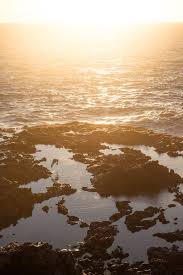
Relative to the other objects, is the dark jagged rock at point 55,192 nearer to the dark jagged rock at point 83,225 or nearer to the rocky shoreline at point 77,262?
the dark jagged rock at point 83,225

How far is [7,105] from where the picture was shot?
53.5m

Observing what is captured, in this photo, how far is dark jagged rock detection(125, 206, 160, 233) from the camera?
24670 mm

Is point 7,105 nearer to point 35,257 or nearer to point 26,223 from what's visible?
point 26,223

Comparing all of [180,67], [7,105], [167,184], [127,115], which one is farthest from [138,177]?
[180,67]

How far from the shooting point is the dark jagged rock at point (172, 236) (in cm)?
2331

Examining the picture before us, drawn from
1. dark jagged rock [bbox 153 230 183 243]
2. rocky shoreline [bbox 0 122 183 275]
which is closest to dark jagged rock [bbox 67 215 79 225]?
rocky shoreline [bbox 0 122 183 275]

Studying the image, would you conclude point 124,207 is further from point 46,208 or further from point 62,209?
point 46,208

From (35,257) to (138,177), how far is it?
12735 millimetres

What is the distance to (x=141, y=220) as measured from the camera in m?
25.4

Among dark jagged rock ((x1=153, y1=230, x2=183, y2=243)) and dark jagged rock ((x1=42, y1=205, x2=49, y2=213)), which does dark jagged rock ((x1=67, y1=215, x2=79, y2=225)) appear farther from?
dark jagged rock ((x1=153, y1=230, x2=183, y2=243))

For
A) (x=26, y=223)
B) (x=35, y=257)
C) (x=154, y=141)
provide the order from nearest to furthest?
(x=35, y=257) → (x=26, y=223) → (x=154, y=141)

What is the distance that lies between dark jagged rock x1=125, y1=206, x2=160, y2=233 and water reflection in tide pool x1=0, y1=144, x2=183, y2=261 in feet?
0.98

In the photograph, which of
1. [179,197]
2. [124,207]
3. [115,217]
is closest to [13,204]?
[115,217]

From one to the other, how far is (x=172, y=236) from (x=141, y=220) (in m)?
2.32
